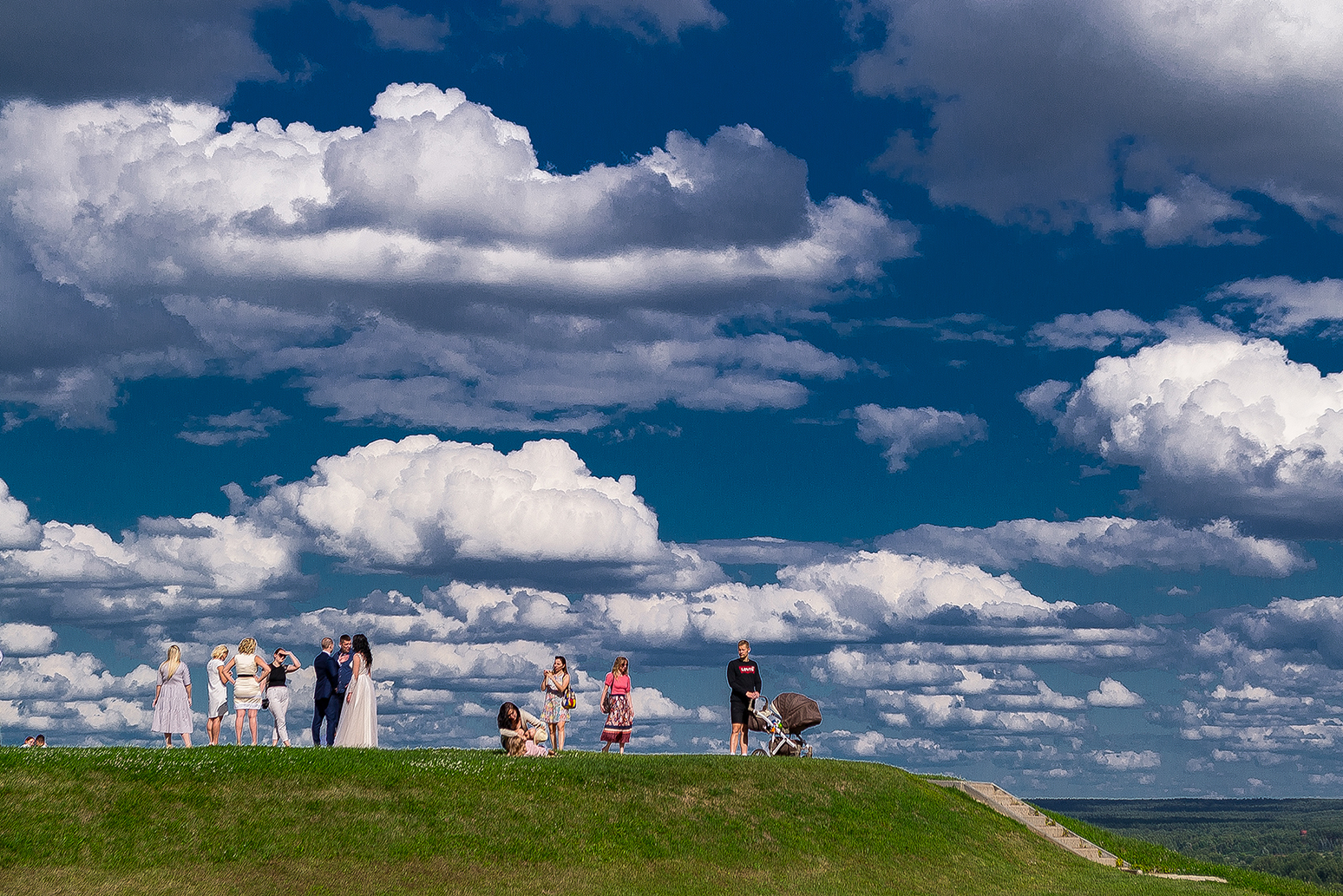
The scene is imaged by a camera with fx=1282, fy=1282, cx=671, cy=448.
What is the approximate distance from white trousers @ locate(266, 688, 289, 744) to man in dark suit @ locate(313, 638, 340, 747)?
1063 millimetres

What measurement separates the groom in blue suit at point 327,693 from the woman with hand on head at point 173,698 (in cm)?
321

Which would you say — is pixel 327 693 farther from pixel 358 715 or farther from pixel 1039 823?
pixel 1039 823

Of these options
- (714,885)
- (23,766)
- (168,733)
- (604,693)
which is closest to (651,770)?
(604,693)

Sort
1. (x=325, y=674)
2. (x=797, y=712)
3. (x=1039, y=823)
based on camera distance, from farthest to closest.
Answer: (x=1039, y=823) → (x=797, y=712) → (x=325, y=674)

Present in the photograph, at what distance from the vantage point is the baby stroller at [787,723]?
119ft

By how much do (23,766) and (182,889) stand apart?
18.8 feet

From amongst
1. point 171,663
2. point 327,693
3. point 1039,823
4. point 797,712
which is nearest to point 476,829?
point 327,693

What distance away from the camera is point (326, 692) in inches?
1314

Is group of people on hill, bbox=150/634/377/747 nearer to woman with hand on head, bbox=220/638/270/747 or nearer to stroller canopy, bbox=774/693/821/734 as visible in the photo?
woman with hand on head, bbox=220/638/270/747

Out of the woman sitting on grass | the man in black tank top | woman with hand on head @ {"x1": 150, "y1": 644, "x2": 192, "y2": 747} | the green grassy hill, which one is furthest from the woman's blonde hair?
the man in black tank top

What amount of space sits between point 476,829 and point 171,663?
9.13 meters

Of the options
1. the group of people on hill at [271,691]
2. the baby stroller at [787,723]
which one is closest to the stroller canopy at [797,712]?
the baby stroller at [787,723]

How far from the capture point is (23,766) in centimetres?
2708

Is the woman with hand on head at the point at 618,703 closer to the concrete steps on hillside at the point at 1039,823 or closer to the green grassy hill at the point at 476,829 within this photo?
the green grassy hill at the point at 476,829
